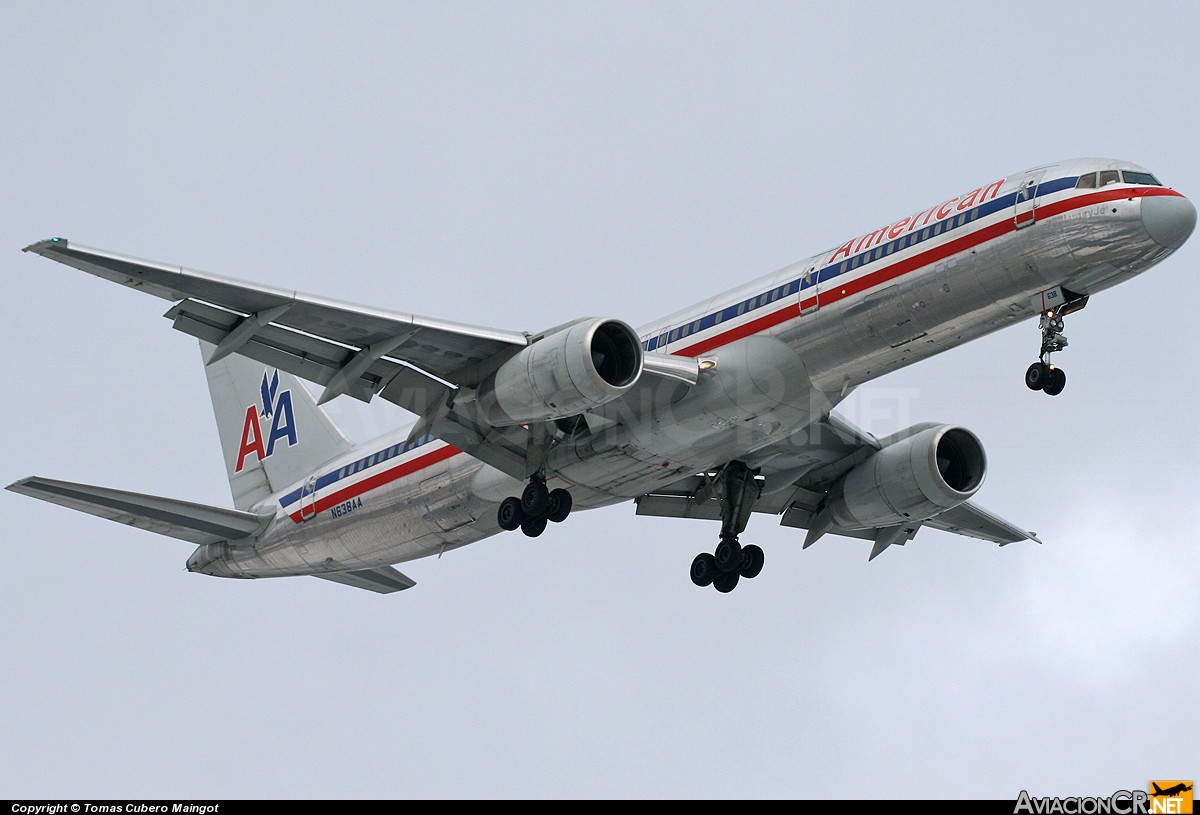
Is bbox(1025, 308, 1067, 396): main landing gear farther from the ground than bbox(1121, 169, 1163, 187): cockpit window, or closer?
closer

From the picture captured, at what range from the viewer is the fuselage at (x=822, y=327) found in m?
26.3

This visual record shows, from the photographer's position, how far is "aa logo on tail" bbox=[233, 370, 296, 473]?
39.7 metres

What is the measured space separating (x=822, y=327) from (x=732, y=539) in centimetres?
728

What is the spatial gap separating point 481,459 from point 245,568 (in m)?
8.57

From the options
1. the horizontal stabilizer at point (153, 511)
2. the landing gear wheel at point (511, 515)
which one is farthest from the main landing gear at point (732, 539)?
the horizontal stabilizer at point (153, 511)

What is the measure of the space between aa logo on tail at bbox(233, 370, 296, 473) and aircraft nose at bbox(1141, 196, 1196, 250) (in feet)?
70.7

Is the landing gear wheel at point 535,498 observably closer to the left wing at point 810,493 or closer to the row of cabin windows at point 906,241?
the left wing at point 810,493

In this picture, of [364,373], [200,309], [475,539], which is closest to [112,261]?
[200,309]

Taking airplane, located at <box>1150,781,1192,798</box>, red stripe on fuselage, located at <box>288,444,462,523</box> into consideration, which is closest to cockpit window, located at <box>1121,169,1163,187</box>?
airplane, located at <box>1150,781,1192,798</box>

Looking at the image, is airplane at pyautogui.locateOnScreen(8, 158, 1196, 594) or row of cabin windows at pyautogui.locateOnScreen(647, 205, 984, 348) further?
row of cabin windows at pyautogui.locateOnScreen(647, 205, 984, 348)

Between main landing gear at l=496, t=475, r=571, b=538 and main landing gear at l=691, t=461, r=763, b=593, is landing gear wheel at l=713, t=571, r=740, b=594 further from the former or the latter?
main landing gear at l=496, t=475, r=571, b=538

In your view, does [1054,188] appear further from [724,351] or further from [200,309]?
[200,309]

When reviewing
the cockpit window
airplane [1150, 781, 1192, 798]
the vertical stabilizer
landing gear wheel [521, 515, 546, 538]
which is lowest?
airplane [1150, 781, 1192, 798]

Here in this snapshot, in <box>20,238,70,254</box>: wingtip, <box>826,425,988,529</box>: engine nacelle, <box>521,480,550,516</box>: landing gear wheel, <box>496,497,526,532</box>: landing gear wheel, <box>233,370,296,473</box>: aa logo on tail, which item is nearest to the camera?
<box>20,238,70,254</box>: wingtip
